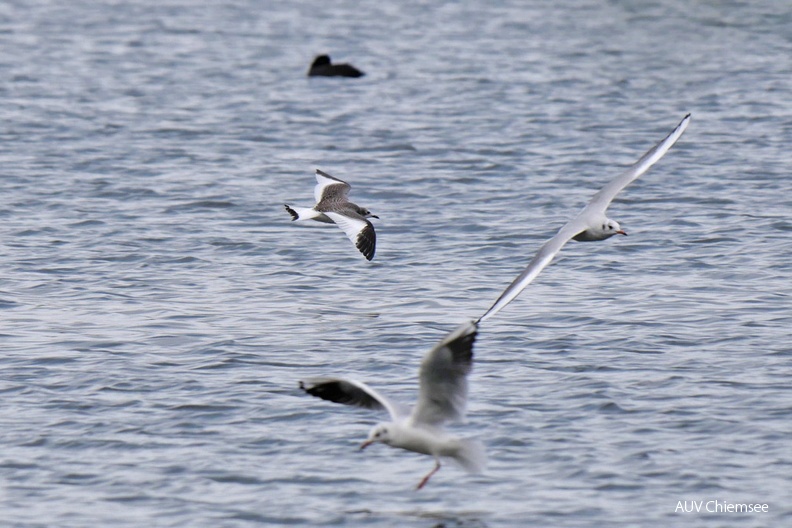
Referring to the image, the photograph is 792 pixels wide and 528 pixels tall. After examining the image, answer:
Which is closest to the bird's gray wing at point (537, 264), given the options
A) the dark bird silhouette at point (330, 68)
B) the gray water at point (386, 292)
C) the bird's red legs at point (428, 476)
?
the bird's red legs at point (428, 476)

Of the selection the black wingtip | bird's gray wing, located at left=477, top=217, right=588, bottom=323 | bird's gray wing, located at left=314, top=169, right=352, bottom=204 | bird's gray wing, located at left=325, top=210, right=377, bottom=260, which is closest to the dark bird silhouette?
bird's gray wing, located at left=314, top=169, right=352, bottom=204

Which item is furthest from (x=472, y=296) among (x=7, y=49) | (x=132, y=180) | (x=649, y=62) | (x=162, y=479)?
(x=7, y=49)

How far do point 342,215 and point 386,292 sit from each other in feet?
3.49

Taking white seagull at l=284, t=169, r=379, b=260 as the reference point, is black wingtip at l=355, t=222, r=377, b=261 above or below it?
below

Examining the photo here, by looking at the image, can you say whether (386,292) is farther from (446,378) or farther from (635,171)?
(446,378)

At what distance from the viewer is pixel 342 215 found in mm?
15352

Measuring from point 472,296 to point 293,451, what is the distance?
15.0ft

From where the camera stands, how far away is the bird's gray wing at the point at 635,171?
12391 mm


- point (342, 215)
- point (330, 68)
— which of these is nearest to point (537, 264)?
point (342, 215)

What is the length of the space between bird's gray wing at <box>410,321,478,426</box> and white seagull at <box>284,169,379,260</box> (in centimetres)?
571

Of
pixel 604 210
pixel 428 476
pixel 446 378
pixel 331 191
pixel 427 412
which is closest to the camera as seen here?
pixel 446 378

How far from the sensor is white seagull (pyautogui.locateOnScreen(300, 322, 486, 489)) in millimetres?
8836

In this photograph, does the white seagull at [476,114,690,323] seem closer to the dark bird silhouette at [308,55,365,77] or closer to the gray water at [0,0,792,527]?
the gray water at [0,0,792,527]

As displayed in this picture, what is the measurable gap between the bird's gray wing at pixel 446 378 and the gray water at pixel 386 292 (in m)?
0.66
